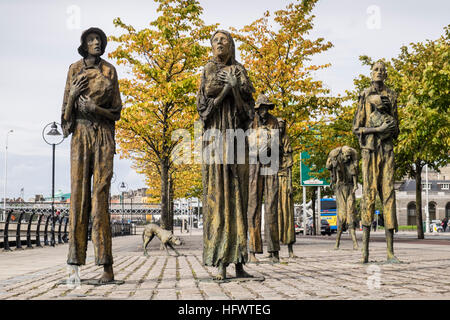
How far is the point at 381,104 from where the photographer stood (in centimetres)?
952

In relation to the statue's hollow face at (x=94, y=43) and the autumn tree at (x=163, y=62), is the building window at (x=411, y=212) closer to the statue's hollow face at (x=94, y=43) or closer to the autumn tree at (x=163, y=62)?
the autumn tree at (x=163, y=62)

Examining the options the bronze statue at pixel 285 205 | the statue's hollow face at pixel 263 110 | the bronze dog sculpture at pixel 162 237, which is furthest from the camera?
the bronze dog sculpture at pixel 162 237

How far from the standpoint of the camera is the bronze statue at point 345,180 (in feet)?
51.6

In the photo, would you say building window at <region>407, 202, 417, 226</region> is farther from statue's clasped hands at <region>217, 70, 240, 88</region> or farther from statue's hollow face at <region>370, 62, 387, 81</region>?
statue's clasped hands at <region>217, 70, 240, 88</region>

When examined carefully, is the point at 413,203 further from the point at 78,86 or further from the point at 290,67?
the point at 78,86

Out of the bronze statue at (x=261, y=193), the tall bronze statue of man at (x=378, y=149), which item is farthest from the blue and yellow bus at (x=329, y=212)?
the tall bronze statue of man at (x=378, y=149)

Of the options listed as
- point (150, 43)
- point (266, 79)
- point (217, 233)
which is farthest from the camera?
point (266, 79)

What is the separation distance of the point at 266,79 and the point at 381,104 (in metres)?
12.9

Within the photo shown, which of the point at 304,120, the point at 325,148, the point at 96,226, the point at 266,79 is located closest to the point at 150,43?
the point at 266,79

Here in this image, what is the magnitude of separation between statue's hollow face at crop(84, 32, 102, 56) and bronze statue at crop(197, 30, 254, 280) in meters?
1.41

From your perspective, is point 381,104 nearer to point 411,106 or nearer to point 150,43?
point 150,43

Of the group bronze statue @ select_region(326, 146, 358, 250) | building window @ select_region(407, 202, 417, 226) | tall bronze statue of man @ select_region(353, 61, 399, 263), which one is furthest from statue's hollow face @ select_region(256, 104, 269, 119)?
building window @ select_region(407, 202, 417, 226)

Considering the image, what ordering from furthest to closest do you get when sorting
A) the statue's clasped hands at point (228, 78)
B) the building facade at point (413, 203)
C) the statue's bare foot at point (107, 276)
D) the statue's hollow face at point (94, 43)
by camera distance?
1. the building facade at point (413, 203)
2. the statue's hollow face at point (94, 43)
3. the statue's bare foot at point (107, 276)
4. the statue's clasped hands at point (228, 78)
